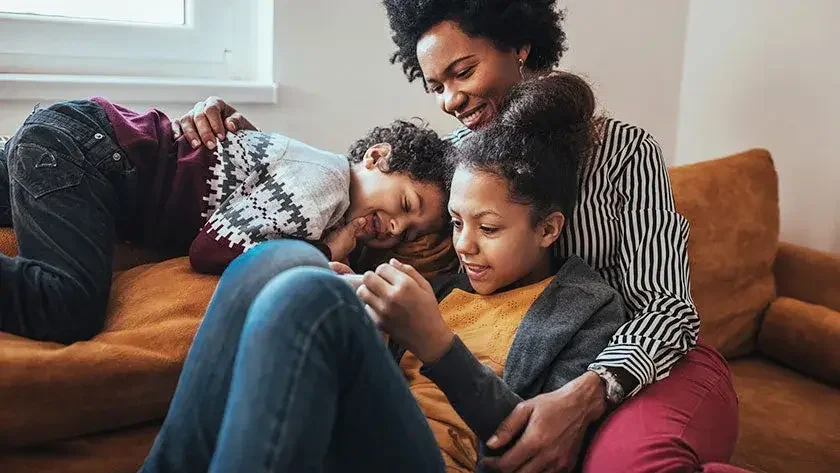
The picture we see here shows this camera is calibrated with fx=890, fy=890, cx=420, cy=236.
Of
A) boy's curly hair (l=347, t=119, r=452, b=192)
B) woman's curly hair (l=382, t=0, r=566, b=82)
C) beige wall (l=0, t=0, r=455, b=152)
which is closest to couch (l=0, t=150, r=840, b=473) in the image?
boy's curly hair (l=347, t=119, r=452, b=192)

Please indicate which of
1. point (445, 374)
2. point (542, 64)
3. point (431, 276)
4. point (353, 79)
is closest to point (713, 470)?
point (445, 374)

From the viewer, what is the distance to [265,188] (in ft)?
4.90

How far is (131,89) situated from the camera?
1.85 m

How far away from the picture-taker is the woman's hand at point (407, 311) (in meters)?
1.17

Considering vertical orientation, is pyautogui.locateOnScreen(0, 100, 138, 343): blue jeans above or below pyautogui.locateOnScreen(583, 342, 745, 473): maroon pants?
above

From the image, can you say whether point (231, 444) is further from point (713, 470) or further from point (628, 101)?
point (628, 101)

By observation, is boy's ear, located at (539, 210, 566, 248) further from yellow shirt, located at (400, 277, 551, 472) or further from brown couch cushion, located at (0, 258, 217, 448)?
brown couch cushion, located at (0, 258, 217, 448)

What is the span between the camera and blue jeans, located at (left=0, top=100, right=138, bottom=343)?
129 cm

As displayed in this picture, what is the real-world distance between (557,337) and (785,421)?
726 mm

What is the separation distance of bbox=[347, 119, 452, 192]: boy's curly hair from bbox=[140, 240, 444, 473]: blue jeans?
1.52 ft

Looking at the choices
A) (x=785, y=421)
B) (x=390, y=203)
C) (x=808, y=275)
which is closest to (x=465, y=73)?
(x=390, y=203)

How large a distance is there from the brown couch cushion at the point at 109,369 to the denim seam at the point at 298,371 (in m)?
0.42

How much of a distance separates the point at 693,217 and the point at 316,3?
98cm

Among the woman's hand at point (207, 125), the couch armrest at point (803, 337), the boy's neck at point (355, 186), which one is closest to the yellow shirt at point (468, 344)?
the boy's neck at point (355, 186)
